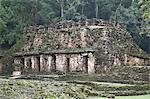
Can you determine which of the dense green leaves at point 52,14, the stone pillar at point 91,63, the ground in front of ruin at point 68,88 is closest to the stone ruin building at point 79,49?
the stone pillar at point 91,63

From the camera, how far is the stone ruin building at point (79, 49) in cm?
2726

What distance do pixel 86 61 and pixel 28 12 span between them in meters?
19.1

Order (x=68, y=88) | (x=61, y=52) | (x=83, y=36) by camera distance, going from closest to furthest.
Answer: (x=68, y=88) → (x=61, y=52) → (x=83, y=36)

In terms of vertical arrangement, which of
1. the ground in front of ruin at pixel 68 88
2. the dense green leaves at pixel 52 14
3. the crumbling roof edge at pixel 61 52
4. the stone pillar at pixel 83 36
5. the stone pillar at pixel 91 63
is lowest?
the ground in front of ruin at pixel 68 88

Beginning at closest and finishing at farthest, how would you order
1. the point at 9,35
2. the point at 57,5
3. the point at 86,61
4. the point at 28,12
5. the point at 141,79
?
the point at 141,79
the point at 86,61
the point at 9,35
the point at 28,12
the point at 57,5

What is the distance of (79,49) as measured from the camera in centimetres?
2798

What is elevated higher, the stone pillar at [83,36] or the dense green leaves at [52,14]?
the dense green leaves at [52,14]

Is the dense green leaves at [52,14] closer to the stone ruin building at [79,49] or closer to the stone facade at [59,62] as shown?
the stone ruin building at [79,49]

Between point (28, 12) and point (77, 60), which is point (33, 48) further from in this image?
point (28, 12)

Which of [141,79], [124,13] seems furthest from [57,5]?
[141,79]

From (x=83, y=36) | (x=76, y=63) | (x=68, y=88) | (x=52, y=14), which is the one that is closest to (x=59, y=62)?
(x=76, y=63)

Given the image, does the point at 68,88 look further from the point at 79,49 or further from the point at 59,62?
the point at 59,62

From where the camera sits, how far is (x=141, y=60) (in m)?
28.9

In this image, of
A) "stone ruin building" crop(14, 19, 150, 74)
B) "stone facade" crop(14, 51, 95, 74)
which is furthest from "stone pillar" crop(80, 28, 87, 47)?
"stone facade" crop(14, 51, 95, 74)
